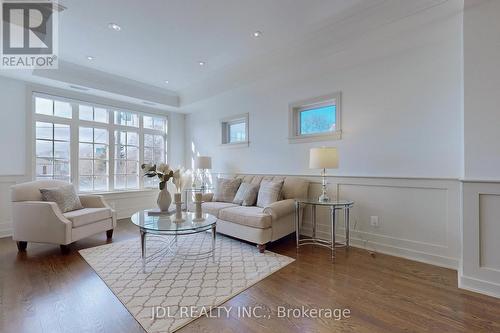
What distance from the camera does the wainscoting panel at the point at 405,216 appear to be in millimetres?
2451

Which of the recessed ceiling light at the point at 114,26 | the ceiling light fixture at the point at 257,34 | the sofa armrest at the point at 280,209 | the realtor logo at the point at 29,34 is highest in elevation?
the ceiling light fixture at the point at 257,34

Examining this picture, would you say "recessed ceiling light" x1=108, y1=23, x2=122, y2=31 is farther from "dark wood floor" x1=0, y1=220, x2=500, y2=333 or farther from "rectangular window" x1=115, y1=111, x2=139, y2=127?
"dark wood floor" x1=0, y1=220, x2=500, y2=333

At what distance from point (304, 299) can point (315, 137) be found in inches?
89.9

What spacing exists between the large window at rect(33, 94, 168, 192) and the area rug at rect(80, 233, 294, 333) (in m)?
2.02

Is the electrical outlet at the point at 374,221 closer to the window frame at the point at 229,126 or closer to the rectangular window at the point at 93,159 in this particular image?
the window frame at the point at 229,126

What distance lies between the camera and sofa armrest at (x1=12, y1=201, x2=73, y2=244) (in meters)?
2.84

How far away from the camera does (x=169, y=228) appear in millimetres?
2350

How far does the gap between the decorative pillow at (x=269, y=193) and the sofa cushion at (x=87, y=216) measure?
7.41 ft

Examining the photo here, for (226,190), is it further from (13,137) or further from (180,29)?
(13,137)

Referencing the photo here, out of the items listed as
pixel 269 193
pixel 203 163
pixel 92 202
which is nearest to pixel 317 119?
pixel 269 193

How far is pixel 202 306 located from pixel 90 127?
4.31 metres

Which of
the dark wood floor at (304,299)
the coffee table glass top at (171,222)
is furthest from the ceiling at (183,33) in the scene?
the dark wood floor at (304,299)

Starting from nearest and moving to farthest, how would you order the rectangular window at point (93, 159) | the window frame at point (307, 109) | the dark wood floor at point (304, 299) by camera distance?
1. the dark wood floor at point (304, 299)
2. the window frame at point (307, 109)
3. the rectangular window at point (93, 159)

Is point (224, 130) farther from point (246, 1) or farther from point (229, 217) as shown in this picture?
point (246, 1)
